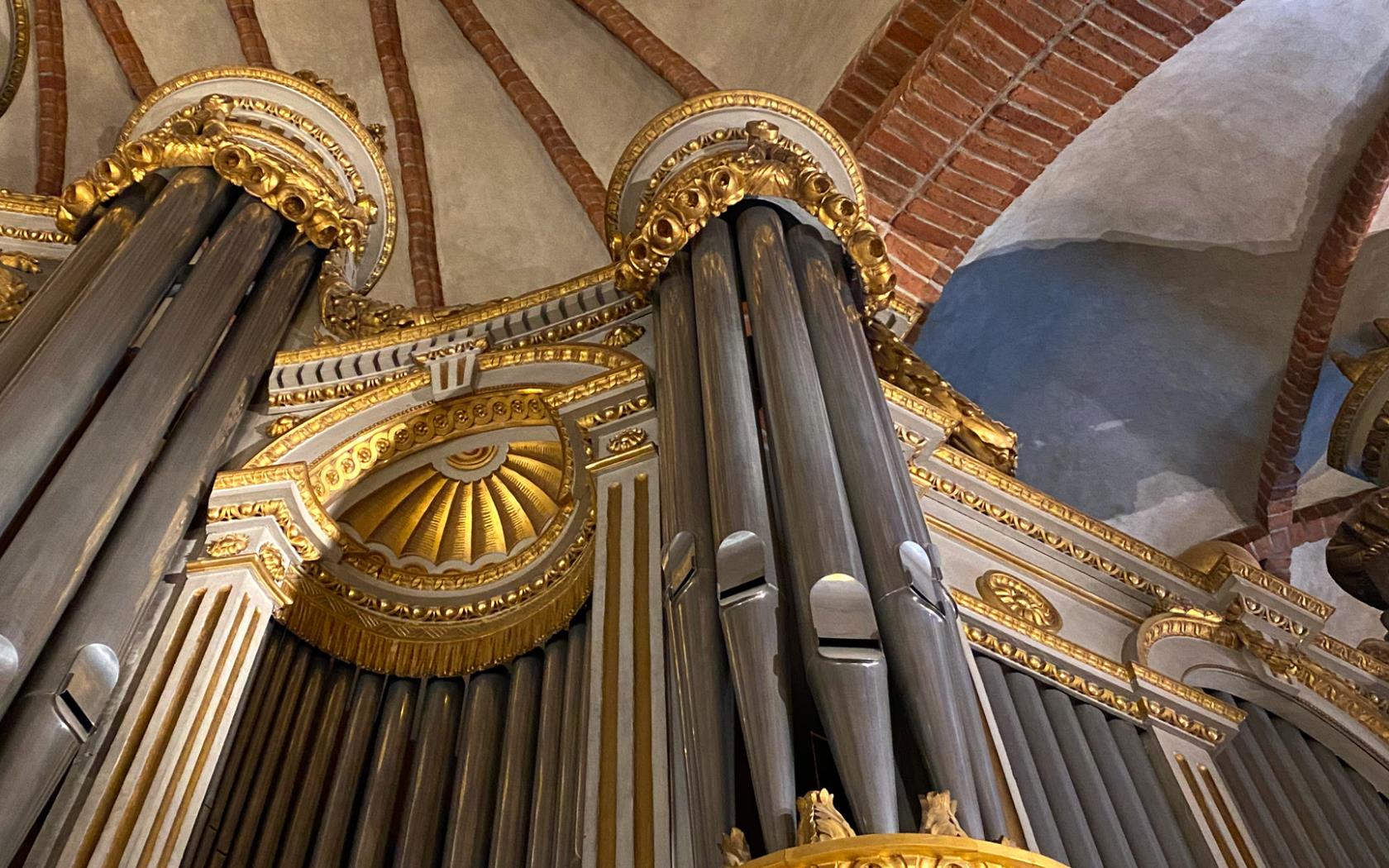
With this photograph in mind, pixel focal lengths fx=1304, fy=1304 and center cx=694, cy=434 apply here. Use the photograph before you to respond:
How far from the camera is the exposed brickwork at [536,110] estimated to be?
775cm

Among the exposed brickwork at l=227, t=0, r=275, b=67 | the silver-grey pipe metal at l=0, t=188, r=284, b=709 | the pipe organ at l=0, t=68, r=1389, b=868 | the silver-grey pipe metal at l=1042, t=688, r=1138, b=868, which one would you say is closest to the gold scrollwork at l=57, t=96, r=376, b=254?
the pipe organ at l=0, t=68, r=1389, b=868

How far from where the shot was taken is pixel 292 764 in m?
3.06

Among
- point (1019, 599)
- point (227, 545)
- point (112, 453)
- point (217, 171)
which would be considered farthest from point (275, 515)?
point (1019, 599)

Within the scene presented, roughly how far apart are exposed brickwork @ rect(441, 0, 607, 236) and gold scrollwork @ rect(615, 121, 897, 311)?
3.73m

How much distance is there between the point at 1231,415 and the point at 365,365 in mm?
5092

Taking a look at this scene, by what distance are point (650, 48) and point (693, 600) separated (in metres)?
5.74

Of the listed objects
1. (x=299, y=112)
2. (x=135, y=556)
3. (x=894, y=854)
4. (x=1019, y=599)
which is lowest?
(x=894, y=854)

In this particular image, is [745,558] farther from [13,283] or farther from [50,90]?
[50,90]

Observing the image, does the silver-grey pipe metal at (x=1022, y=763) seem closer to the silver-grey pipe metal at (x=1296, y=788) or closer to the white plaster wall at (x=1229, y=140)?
the silver-grey pipe metal at (x=1296, y=788)

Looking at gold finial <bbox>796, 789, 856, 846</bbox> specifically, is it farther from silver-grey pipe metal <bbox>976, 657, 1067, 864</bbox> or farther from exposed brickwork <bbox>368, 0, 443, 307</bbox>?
exposed brickwork <bbox>368, 0, 443, 307</bbox>

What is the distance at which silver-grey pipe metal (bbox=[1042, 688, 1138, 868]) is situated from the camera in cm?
285

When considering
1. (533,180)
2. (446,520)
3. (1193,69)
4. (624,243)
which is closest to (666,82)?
(533,180)

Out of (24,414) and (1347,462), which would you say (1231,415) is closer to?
(1347,462)

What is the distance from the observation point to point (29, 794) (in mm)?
2303
